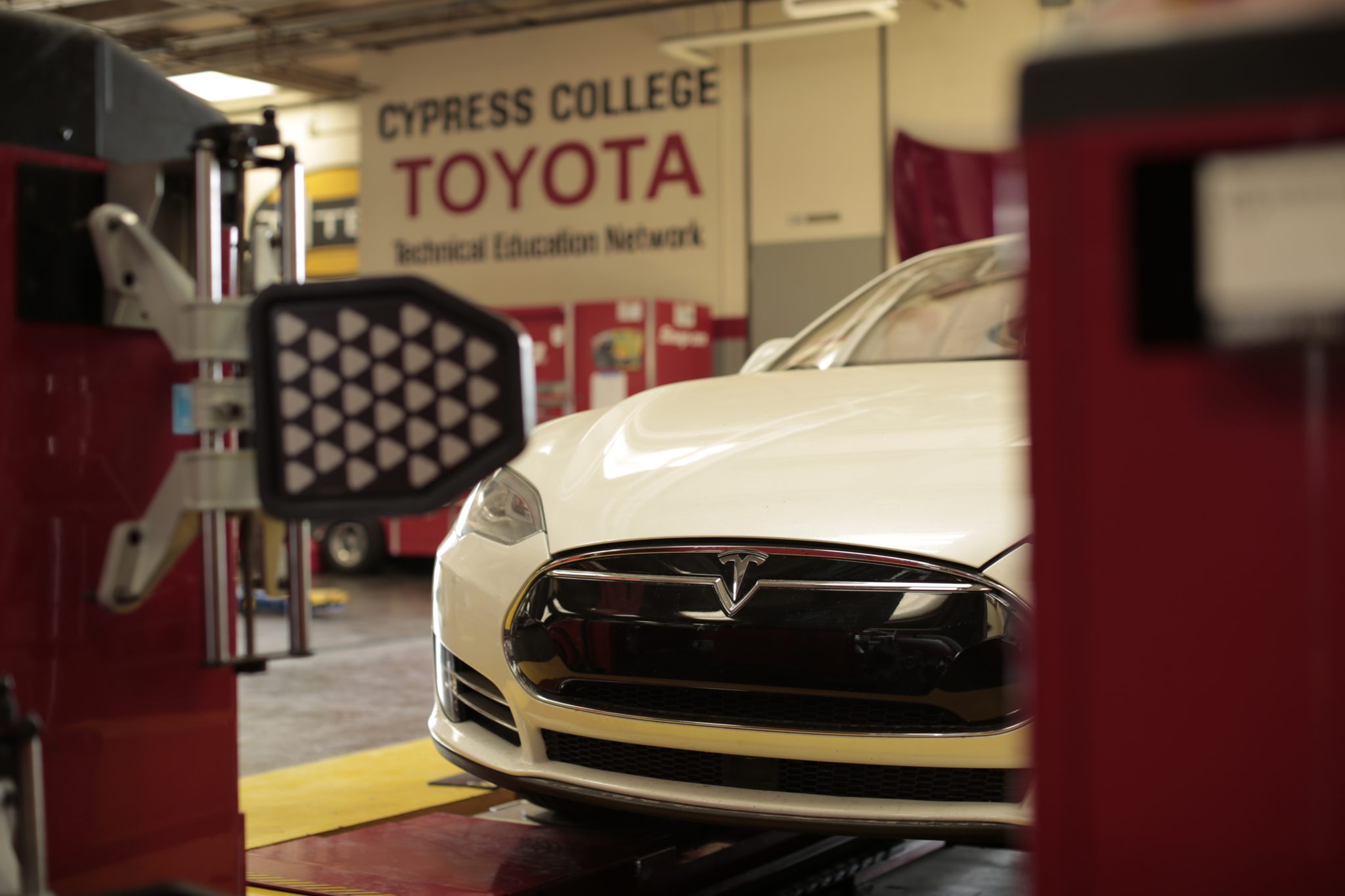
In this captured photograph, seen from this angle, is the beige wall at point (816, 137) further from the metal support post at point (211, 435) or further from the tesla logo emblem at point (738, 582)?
the metal support post at point (211, 435)

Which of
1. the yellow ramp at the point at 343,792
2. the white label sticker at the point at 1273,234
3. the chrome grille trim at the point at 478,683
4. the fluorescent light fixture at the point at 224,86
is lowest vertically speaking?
the yellow ramp at the point at 343,792

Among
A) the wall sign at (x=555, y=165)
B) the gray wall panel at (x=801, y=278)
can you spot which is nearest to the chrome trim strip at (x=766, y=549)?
the gray wall panel at (x=801, y=278)

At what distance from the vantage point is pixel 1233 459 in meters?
0.73

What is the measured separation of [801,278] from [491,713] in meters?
8.49

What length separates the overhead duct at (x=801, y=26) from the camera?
9039mm

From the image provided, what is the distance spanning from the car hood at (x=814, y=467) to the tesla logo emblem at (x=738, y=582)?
0.10 ft

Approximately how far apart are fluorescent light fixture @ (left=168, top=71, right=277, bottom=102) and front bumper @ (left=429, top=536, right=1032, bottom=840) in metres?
11.7

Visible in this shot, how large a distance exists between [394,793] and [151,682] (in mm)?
1712

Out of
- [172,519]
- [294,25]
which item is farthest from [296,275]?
[294,25]

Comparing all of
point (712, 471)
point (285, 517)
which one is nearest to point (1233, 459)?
point (285, 517)

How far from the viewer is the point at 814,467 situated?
222 centimetres

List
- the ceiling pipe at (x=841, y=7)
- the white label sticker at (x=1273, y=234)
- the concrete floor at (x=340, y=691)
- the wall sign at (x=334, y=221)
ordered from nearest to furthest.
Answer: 1. the white label sticker at (x=1273, y=234)
2. the concrete floor at (x=340, y=691)
3. the ceiling pipe at (x=841, y=7)
4. the wall sign at (x=334, y=221)

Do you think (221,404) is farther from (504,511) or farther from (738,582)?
(504,511)

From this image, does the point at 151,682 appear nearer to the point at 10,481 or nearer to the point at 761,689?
the point at 10,481
